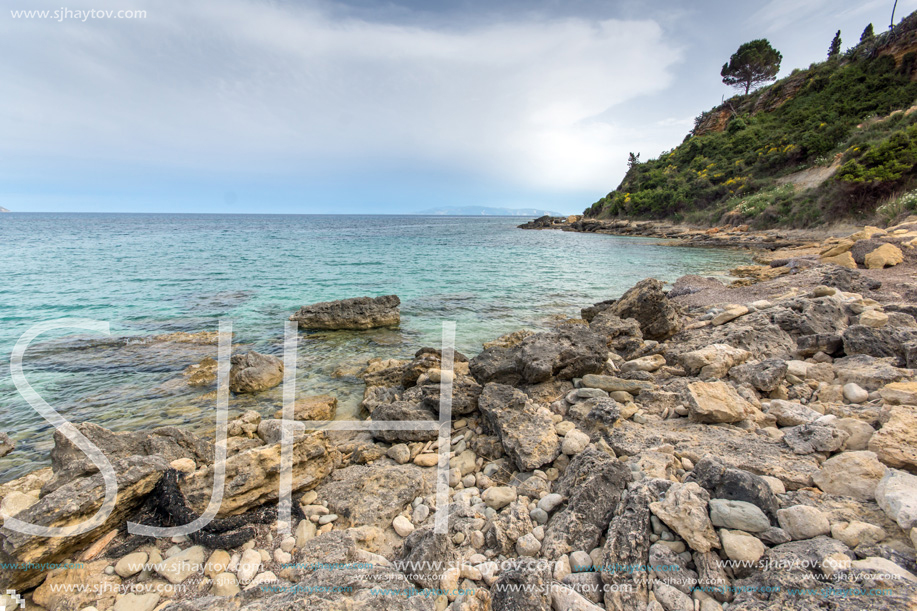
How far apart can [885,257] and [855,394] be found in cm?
1332

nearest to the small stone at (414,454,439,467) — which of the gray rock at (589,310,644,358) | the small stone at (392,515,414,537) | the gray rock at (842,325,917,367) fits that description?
the small stone at (392,515,414,537)

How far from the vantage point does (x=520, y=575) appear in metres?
2.63

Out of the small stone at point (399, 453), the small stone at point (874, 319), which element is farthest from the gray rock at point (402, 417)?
the small stone at point (874, 319)

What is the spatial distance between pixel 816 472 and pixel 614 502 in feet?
5.23

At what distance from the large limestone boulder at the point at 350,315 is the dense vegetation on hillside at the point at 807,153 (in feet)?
103

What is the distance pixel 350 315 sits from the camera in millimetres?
12414

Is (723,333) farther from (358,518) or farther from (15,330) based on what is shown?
(15,330)

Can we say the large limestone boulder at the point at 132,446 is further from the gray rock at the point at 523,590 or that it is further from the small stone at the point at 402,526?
the gray rock at the point at 523,590

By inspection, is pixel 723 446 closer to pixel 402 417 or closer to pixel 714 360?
pixel 714 360

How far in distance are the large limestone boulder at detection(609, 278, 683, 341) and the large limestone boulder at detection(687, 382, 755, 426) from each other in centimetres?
491

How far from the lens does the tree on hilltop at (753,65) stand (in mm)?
65812

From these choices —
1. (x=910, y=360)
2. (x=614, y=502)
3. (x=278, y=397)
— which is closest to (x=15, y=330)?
(x=278, y=397)

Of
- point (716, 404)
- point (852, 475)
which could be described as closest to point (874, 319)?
point (716, 404)

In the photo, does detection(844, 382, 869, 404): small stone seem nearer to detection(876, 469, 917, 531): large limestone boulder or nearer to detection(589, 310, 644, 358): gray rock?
detection(876, 469, 917, 531): large limestone boulder
